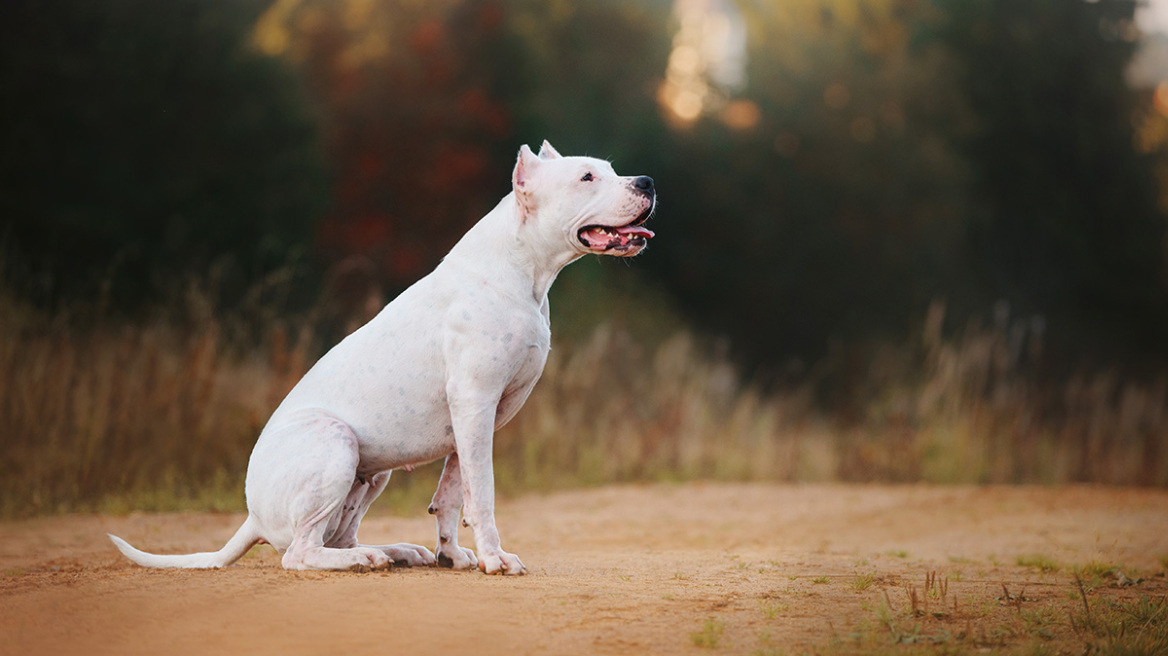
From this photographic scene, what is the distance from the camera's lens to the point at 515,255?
5359mm

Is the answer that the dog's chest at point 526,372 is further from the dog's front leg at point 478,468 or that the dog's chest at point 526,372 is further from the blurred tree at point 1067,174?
the blurred tree at point 1067,174

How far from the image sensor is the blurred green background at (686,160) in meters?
14.8

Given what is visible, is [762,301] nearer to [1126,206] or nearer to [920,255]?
[920,255]

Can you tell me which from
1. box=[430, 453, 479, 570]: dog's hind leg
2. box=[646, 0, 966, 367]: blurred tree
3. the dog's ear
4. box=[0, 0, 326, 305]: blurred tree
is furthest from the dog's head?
box=[646, 0, 966, 367]: blurred tree

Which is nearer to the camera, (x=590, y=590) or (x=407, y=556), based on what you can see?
(x=590, y=590)

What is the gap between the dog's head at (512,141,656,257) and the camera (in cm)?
521

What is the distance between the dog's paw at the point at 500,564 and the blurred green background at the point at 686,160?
8.57 meters

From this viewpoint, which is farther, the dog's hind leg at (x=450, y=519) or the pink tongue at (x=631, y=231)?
the dog's hind leg at (x=450, y=519)

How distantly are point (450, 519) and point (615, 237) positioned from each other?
1555 millimetres

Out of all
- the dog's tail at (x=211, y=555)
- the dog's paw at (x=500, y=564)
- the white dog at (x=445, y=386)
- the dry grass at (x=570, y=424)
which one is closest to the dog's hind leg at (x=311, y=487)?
the white dog at (x=445, y=386)

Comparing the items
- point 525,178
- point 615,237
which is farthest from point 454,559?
point 525,178

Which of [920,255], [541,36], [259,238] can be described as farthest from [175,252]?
[920,255]

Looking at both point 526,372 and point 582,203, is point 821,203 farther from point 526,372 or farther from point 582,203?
point 526,372

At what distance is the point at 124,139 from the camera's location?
49.1ft
